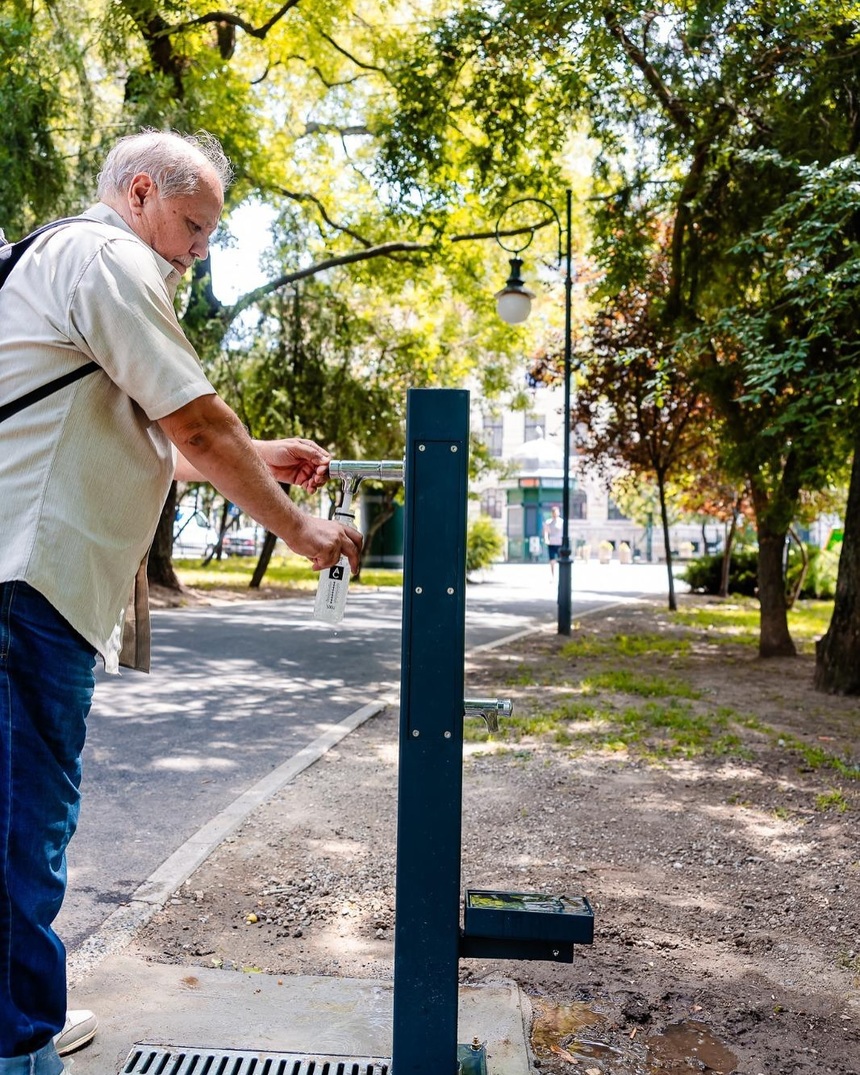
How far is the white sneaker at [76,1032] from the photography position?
2.41 m

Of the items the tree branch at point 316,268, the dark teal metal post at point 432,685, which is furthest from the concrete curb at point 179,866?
the tree branch at point 316,268

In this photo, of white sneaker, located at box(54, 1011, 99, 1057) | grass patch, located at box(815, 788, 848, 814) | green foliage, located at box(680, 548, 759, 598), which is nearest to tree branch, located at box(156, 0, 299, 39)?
grass patch, located at box(815, 788, 848, 814)

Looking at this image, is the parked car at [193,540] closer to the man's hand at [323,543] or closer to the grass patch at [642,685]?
the grass patch at [642,685]

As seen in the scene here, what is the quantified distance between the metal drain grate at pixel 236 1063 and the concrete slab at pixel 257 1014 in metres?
0.03

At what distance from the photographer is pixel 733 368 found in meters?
9.92

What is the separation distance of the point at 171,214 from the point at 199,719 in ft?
17.6

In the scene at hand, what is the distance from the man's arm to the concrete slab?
1.25 meters

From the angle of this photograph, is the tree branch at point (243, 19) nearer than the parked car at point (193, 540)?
Yes

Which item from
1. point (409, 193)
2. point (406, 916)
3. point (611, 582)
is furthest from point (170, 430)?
point (611, 582)

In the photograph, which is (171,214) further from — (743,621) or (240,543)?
(240,543)

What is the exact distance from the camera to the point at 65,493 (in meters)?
1.96

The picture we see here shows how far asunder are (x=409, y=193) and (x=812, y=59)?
18.4ft

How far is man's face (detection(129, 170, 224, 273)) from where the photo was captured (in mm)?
2137

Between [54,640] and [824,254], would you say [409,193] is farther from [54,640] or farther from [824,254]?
[54,640]
